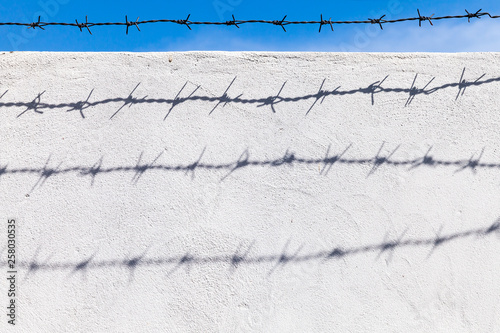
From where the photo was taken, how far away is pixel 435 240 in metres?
2.17

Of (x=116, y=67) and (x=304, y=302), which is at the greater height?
(x=116, y=67)

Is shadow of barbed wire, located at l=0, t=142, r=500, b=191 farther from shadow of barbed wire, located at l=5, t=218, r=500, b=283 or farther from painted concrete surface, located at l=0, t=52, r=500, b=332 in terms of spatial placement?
shadow of barbed wire, located at l=5, t=218, r=500, b=283

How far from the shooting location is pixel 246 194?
2.16 metres

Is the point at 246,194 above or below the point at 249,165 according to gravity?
below

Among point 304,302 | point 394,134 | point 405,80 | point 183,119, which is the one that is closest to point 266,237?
point 304,302

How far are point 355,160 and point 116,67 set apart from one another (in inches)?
60.2

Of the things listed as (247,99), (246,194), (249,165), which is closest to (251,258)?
(246,194)

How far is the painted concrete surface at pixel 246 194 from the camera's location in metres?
2.07

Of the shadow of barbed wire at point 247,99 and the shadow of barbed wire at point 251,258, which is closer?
the shadow of barbed wire at point 251,258

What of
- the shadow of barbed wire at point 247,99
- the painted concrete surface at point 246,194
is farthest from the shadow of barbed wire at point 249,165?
the shadow of barbed wire at point 247,99

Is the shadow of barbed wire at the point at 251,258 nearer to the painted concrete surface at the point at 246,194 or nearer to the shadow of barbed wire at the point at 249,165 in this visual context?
the painted concrete surface at the point at 246,194

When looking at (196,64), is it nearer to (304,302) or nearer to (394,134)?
(394,134)

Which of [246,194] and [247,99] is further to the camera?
[247,99]

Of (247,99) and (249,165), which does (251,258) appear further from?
(247,99)
